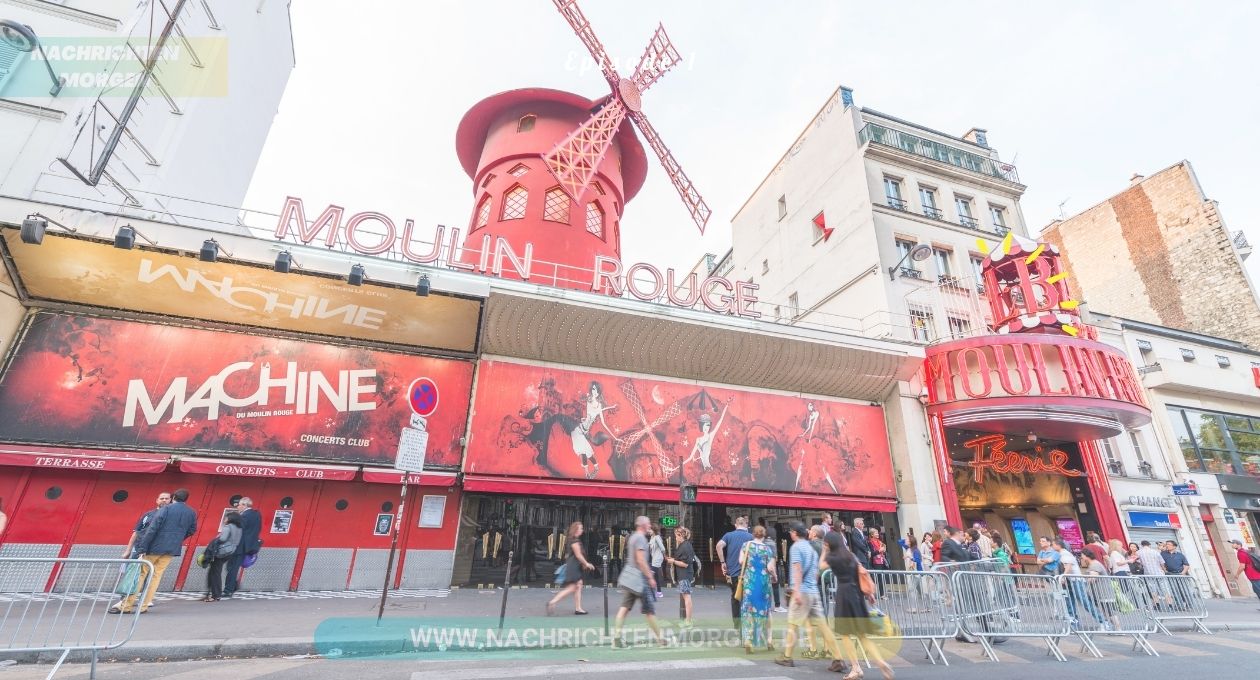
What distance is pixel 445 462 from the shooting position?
11.4m

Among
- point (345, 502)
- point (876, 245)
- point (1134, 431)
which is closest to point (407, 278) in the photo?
point (345, 502)

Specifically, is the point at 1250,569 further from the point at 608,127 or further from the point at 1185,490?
the point at 608,127

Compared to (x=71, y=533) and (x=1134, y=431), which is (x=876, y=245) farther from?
(x=71, y=533)

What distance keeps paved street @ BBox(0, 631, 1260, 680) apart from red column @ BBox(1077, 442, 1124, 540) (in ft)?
34.9

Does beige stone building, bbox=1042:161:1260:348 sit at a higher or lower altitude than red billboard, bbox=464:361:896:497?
higher

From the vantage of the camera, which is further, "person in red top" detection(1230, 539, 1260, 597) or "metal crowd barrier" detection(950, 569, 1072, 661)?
"person in red top" detection(1230, 539, 1260, 597)

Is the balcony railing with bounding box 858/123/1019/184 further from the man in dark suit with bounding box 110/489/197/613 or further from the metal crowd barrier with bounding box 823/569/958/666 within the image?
the man in dark suit with bounding box 110/489/197/613

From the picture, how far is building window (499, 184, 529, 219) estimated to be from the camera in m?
15.6

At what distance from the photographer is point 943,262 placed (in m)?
18.0

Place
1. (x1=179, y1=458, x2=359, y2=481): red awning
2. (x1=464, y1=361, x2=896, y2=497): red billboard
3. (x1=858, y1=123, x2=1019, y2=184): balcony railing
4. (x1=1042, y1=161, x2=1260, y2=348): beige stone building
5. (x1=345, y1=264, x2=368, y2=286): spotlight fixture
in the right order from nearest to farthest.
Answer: (x1=179, y1=458, x2=359, y2=481): red awning
(x1=345, y1=264, x2=368, y2=286): spotlight fixture
(x1=464, y1=361, x2=896, y2=497): red billboard
(x1=858, y1=123, x2=1019, y2=184): balcony railing
(x1=1042, y1=161, x2=1260, y2=348): beige stone building

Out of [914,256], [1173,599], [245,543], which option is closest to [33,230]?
[245,543]

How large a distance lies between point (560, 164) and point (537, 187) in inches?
39.4

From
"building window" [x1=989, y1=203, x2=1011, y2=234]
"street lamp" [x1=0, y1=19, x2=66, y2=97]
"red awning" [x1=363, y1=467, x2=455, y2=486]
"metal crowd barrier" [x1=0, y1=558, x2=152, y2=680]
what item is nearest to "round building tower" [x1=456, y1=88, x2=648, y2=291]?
"red awning" [x1=363, y1=467, x2=455, y2=486]

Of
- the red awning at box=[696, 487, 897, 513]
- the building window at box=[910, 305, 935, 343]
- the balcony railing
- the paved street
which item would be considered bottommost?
the paved street
